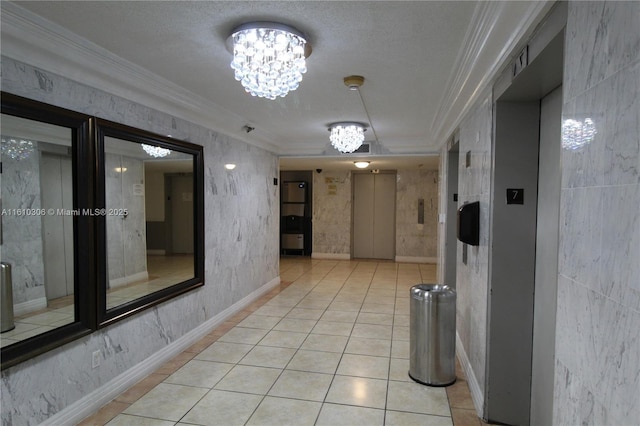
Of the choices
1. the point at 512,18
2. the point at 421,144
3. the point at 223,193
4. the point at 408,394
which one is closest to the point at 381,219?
the point at 421,144

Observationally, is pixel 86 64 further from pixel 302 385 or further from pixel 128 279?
pixel 302 385

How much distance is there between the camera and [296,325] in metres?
4.53

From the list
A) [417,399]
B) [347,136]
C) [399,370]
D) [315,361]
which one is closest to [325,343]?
[315,361]

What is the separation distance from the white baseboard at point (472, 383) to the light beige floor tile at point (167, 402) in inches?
82.3

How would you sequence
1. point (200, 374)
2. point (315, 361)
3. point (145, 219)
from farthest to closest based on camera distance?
point (315, 361)
point (145, 219)
point (200, 374)

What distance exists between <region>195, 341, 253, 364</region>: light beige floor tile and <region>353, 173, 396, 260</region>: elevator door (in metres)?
6.22

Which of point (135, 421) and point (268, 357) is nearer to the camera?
point (135, 421)

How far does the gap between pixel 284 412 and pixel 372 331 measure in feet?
6.14

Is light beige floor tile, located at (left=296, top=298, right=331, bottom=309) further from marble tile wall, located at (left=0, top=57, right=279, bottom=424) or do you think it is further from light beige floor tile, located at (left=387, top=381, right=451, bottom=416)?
light beige floor tile, located at (left=387, top=381, right=451, bottom=416)

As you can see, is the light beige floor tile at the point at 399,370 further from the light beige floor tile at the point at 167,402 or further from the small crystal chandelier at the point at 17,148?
the small crystal chandelier at the point at 17,148

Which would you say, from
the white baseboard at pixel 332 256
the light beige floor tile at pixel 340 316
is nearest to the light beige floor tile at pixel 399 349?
the light beige floor tile at pixel 340 316

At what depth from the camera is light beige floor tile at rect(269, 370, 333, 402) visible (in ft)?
9.53

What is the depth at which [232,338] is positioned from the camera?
407cm

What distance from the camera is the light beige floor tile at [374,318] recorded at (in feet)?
15.2
